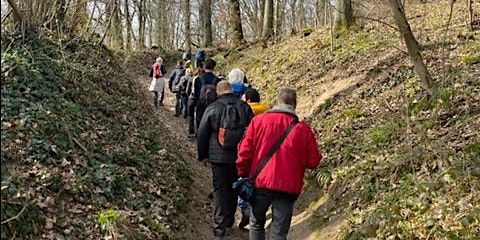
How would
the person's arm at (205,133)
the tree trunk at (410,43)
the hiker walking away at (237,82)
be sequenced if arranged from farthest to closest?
the tree trunk at (410,43), the hiker walking away at (237,82), the person's arm at (205,133)

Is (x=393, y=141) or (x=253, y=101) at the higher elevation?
(x=253, y=101)

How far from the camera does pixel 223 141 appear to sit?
23.5 ft

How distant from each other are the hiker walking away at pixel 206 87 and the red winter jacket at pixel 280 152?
13.5 ft

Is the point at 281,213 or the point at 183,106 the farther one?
the point at 183,106

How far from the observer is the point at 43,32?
11.5 meters

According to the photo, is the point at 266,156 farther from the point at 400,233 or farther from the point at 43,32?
→ the point at 43,32

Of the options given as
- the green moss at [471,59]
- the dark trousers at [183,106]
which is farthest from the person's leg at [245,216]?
the dark trousers at [183,106]

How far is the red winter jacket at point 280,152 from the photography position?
6066 mm

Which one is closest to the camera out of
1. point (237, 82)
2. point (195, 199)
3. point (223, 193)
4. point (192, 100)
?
point (223, 193)

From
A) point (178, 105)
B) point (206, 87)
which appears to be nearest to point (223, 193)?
Result: point (206, 87)

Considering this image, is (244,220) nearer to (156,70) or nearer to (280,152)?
(280,152)

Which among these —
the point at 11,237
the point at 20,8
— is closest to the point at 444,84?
the point at 11,237

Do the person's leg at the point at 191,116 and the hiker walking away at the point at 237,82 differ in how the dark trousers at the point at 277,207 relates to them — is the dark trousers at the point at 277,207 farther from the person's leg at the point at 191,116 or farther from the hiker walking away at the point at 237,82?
the person's leg at the point at 191,116

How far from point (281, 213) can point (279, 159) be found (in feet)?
2.13
